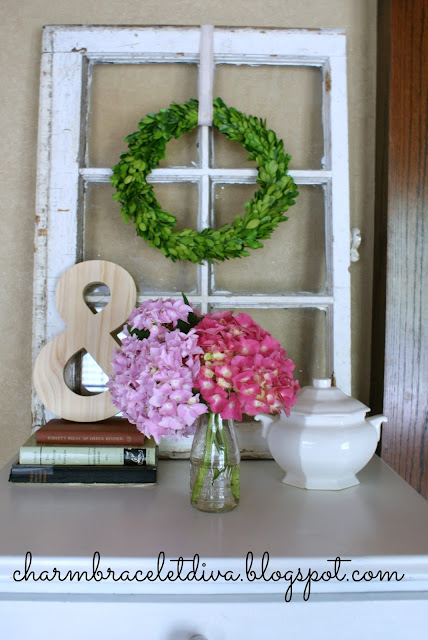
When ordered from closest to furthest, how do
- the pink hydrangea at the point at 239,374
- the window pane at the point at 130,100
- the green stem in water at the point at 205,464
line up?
1. the pink hydrangea at the point at 239,374
2. the green stem in water at the point at 205,464
3. the window pane at the point at 130,100

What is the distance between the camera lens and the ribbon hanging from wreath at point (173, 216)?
126cm

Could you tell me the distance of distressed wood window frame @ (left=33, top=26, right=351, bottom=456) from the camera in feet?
4.32

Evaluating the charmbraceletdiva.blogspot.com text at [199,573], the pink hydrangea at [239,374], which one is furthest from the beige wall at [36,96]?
the charmbraceletdiva.blogspot.com text at [199,573]

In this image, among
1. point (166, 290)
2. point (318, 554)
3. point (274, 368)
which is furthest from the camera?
point (166, 290)

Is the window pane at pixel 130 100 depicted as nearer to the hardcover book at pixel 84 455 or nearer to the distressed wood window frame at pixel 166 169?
the distressed wood window frame at pixel 166 169

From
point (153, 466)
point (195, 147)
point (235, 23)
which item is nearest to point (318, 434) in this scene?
point (153, 466)

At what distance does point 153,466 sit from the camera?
1128mm

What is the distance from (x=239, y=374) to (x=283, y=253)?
538 millimetres

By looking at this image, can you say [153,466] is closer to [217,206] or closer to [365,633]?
[365,633]

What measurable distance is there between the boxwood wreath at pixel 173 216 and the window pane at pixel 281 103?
0.27 ft

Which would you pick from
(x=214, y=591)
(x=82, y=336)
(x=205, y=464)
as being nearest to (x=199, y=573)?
(x=214, y=591)

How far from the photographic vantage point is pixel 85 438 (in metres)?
1.15

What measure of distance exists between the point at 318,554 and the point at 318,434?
0.28 metres

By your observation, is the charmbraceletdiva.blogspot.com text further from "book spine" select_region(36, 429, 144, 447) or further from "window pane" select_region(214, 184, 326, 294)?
"window pane" select_region(214, 184, 326, 294)
